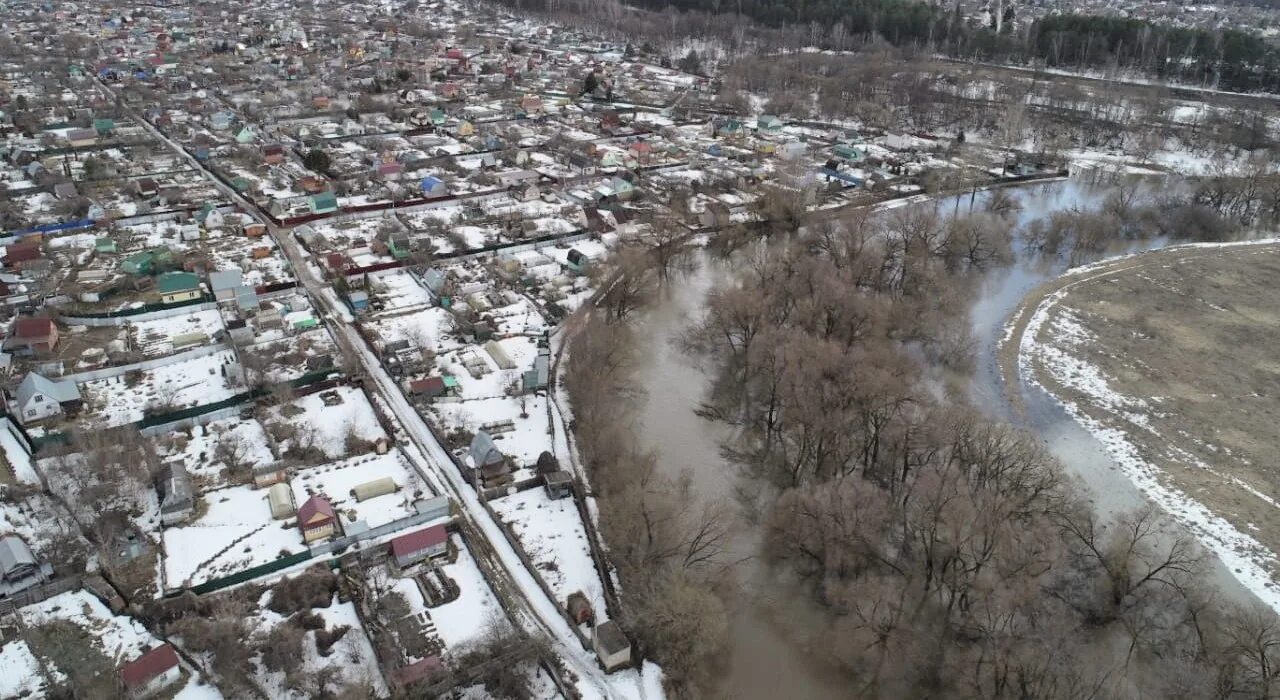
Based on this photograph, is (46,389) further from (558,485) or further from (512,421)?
(558,485)

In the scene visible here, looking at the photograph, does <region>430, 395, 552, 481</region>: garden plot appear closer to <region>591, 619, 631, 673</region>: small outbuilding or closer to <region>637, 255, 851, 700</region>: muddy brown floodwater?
<region>637, 255, 851, 700</region>: muddy brown floodwater

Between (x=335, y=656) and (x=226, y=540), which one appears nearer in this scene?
(x=335, y=656)

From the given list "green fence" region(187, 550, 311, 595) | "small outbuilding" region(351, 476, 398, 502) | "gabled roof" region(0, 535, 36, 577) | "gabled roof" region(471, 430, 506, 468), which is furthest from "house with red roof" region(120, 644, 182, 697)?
"gabled roof" region(471, 430, 506, 468)

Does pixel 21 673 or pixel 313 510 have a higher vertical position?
pixel 313 510

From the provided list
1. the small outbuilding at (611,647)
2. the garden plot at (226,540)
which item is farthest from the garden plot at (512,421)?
the small outbuilding at (611,647)

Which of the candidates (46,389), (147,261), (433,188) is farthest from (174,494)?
(433,188)

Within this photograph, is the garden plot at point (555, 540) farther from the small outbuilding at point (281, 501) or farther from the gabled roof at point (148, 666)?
the gabled roof at point (148, 666)

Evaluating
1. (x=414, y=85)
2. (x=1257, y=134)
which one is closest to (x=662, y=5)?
(x=414, y=85)
